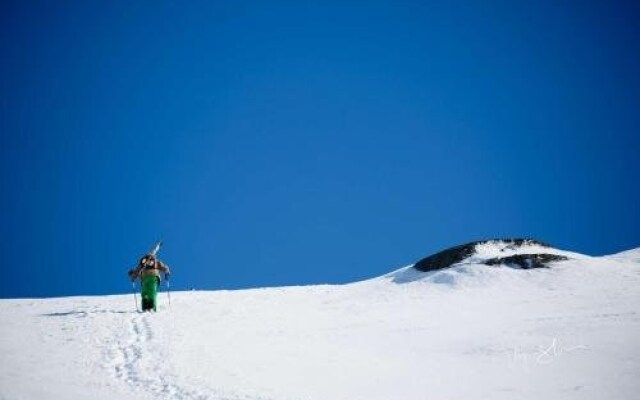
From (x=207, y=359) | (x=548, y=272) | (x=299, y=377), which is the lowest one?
(x=299, y=377)

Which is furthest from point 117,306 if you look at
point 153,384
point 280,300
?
point 153,384

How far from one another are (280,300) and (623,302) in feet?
43.0

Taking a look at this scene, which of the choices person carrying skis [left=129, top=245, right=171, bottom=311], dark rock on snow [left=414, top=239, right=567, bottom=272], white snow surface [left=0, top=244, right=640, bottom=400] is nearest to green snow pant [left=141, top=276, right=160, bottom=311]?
person carrying skis [left=129, top=245, right=171, bottom=311]

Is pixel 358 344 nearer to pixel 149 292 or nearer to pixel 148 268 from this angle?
pixel 149 292

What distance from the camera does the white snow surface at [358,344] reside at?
29.1ft

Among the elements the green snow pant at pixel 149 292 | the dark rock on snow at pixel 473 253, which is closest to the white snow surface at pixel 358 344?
the green snow pant at pixel 149 292

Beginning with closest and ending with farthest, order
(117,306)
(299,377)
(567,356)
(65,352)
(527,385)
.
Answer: (527,385) < (299,377) < (567,356) < (65,352) < (117,306)

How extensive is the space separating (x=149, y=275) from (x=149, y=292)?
796mm

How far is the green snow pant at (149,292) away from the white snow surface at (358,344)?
616 millimetres

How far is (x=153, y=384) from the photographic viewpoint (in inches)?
360

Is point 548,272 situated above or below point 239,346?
above

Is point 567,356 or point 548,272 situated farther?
point 548,272

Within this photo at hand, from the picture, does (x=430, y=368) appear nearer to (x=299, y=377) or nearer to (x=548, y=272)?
(x=299, y=377)

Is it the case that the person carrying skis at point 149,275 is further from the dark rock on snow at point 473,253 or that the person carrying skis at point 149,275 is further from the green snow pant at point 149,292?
the dark rock on snow at point 473,253
